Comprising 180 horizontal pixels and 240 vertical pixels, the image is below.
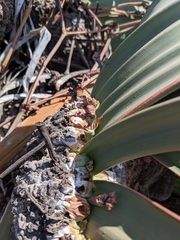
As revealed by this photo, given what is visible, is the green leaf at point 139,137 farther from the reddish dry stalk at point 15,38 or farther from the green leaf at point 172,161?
the reddish dry stalk at point 15,38

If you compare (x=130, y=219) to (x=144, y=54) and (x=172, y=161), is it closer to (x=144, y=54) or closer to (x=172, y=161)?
(x=172, y=161)

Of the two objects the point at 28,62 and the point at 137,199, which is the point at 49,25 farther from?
the point at 137,199

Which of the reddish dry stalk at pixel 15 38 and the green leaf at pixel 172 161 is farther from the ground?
the reddish dry stalk at pixel 15 38

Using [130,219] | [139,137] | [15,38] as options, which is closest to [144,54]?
[139,137]

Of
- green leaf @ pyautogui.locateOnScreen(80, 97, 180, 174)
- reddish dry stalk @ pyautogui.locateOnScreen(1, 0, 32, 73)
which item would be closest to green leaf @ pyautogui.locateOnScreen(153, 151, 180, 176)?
green leaf @ pyautogui.locateOnScreen(80, 97, 180, 174)

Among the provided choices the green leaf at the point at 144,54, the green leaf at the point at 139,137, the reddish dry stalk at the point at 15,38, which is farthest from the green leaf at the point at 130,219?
the reddish dry stalk at the point at 15,38

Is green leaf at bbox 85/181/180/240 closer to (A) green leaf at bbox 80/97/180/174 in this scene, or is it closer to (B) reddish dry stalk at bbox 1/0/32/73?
(A) green leaf at bbox 80/97/180/174
